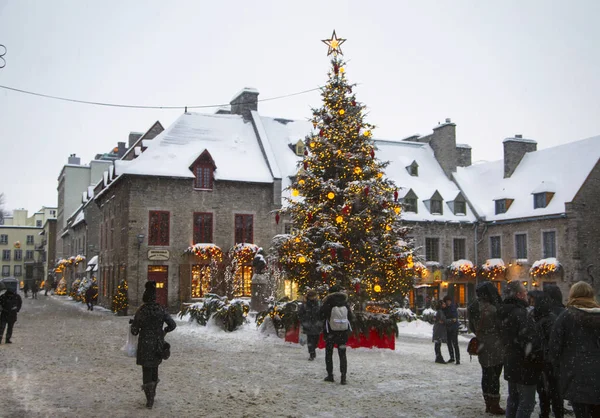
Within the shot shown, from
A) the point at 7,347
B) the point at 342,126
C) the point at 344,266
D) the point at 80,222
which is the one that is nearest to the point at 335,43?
the point at 342,126

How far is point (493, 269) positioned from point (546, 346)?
2968 centimetres

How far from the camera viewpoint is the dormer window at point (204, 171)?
103ft

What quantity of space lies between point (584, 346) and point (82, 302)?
40.9 metres

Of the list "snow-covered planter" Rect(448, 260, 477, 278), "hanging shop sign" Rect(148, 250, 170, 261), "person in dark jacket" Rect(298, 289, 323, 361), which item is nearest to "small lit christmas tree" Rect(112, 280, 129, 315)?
"hanging shop sign" Rect(148, 250, 170, 261)

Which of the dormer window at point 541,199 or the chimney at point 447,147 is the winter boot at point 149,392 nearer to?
the dormer window at point 541,199

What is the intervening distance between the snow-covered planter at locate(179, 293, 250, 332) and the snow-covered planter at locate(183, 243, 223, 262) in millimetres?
8287

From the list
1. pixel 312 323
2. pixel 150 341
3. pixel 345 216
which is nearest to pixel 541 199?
pixel 345 216

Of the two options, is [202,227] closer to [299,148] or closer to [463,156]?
[299,148]

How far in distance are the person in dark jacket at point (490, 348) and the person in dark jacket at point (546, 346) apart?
690mm

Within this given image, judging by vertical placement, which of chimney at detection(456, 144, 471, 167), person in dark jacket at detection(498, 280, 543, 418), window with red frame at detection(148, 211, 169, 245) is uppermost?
chimney at detection(456, 144, 471, 167)

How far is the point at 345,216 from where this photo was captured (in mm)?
18578

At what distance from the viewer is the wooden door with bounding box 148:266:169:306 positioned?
3031 cm

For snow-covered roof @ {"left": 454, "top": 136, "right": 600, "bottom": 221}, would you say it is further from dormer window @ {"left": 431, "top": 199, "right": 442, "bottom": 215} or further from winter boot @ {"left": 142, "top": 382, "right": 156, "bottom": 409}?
winter boot @ {"left": 142, "top": 382, "right": 156, "bottom": 409}

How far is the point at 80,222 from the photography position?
50031 mm
